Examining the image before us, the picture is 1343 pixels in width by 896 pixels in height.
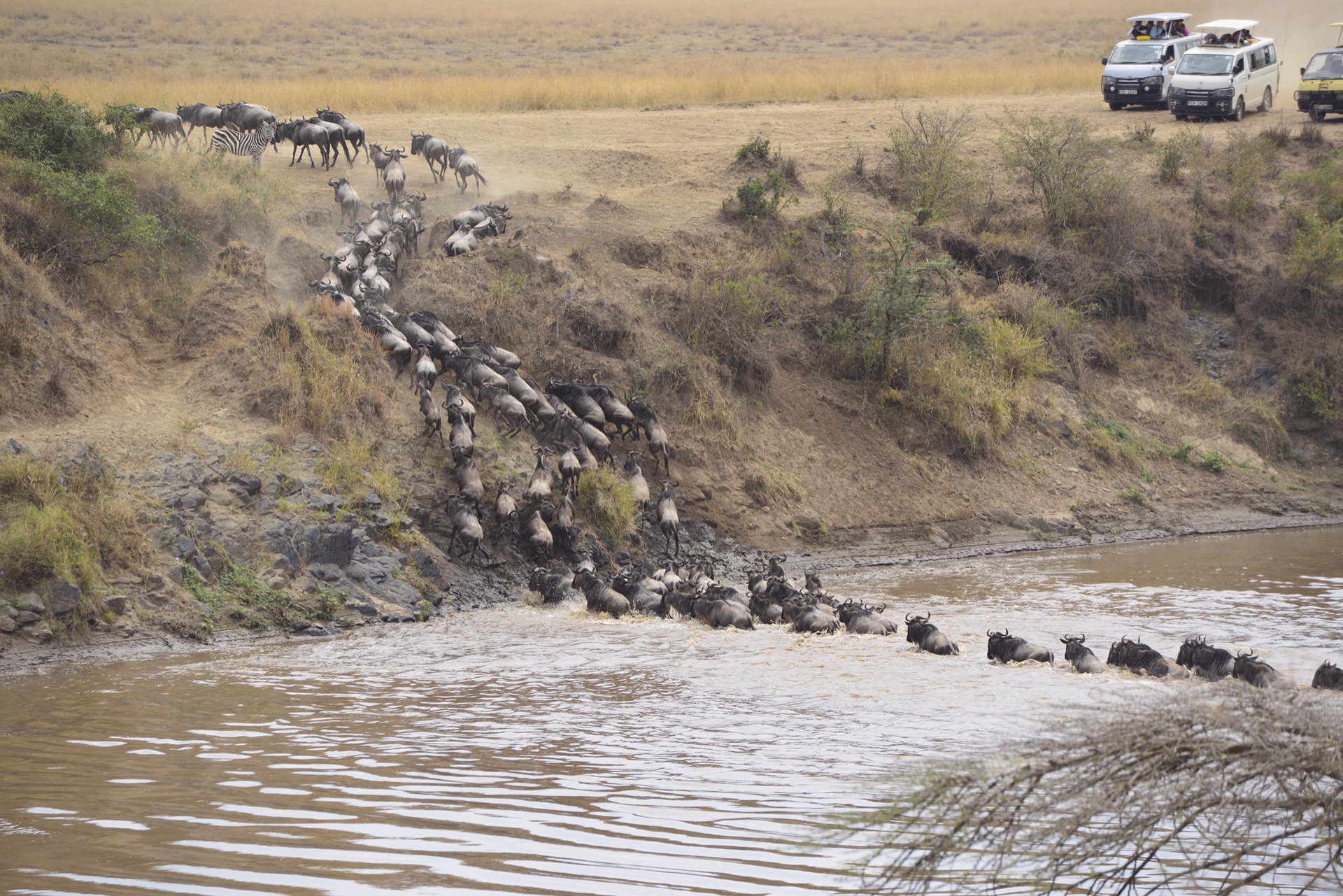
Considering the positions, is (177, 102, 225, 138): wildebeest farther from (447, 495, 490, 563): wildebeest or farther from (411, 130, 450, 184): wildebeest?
(447, 495, 490, 563): wildebeest

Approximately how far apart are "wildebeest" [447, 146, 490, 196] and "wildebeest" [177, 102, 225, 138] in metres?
4.53

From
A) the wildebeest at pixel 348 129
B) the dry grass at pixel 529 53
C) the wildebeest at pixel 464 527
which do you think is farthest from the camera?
the dry grass at pixel 529 53

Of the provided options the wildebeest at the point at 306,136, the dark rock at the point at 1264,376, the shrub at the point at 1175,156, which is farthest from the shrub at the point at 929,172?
the wildebeest at the point at 306,136

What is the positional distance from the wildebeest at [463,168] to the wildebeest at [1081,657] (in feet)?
50.8

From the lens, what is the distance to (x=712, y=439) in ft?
59.8

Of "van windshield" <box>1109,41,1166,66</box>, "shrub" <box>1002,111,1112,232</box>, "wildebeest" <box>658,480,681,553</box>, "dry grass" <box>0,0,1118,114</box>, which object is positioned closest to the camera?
"wildebeest" <box>658,480,681,553</box>

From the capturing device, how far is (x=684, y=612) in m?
13.3

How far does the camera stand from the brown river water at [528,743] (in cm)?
631

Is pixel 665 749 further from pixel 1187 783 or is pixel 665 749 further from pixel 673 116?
pixel 673 116

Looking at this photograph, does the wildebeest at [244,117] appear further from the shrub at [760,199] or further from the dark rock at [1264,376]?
the dark rock at [1264,376]

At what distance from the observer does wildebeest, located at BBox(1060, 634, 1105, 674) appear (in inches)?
421

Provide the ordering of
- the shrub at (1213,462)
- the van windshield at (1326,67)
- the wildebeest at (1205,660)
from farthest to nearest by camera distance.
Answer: the van windshield at (1326,67) < the shrub at (1213,462) < the wildebeest at (1205,660)

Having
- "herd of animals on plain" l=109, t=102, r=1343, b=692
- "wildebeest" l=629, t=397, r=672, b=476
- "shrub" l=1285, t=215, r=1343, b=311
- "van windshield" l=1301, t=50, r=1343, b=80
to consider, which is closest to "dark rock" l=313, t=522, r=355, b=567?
"herd of animals on plain" l=109, t=102, r=1343, b=692

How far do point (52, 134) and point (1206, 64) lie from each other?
92.0 feet
